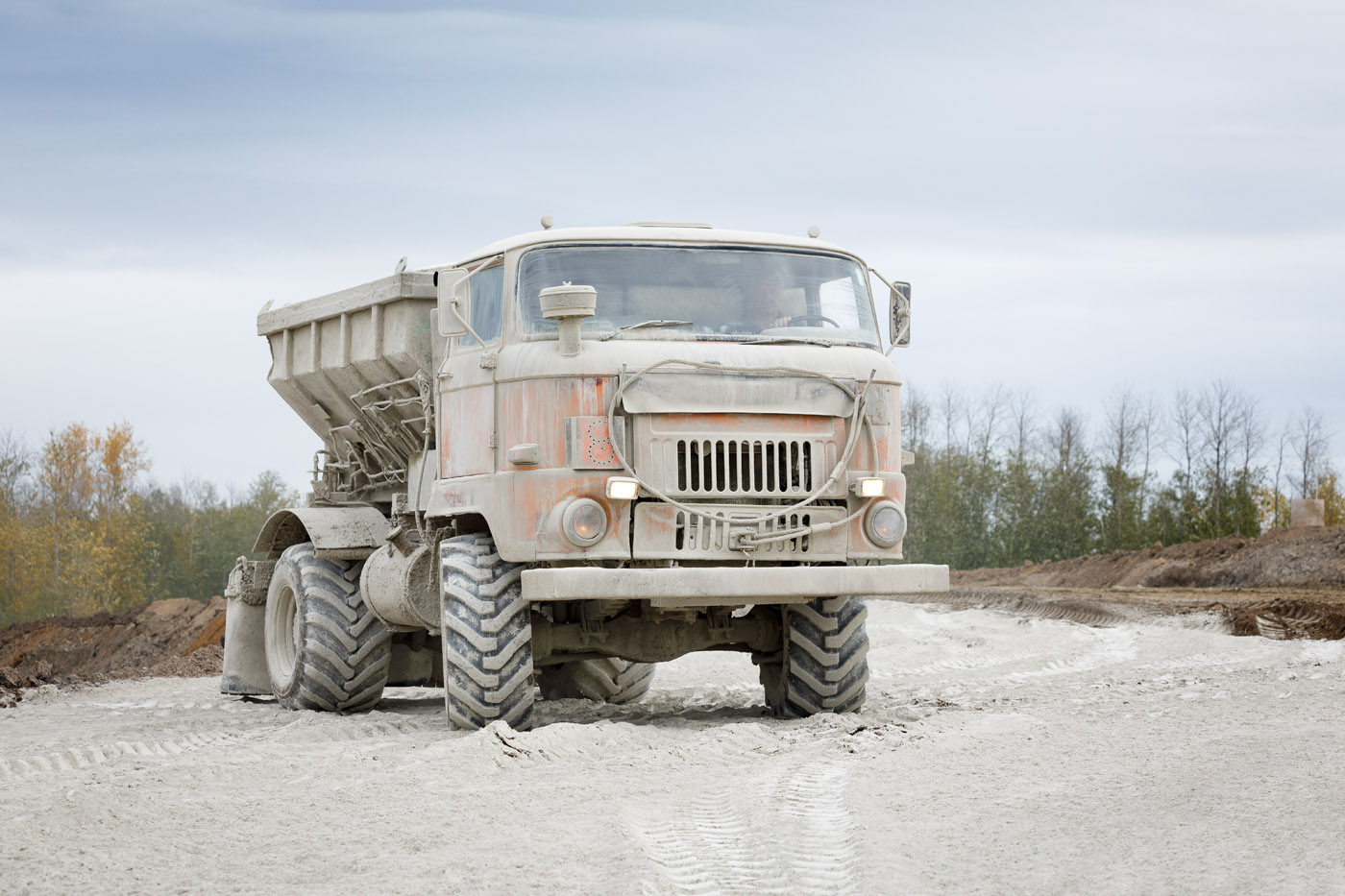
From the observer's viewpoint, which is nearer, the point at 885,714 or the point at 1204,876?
the point at 1204,876

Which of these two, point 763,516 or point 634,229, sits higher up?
point 634,229

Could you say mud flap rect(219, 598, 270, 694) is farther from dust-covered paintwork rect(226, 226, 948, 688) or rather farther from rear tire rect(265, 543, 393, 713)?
dust-covered paintwork rect(226, 226, 948, 688)

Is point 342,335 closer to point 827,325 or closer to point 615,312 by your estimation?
point 615,312

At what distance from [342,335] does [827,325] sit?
428 cm

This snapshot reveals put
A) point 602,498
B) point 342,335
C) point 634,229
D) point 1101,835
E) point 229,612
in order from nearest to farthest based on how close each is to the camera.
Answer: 1. point 1101,835
2. point 602,498
3. point 634,229
4. point 342,335
5. point 229,612

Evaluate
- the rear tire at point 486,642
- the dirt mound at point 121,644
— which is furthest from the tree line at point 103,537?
the rear tire at point 486,642

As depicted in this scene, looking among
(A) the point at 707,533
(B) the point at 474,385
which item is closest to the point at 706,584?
(A) the point at 707,533

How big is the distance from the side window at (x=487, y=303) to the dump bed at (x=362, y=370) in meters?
1.06

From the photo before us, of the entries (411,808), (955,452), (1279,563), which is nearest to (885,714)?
(411,808)

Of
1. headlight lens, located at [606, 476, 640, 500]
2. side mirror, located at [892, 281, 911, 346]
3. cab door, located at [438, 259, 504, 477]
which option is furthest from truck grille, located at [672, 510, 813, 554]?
side mirror, located at [892, 281, 911, 346]

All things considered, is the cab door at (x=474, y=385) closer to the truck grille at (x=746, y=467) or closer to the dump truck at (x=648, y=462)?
→ the dump truck at (x=648, y=462)

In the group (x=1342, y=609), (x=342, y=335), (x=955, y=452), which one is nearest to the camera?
(x=342, y=335)

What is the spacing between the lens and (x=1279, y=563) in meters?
27.6

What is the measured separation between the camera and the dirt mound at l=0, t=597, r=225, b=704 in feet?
59.6
